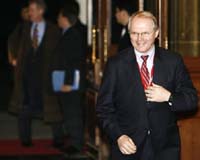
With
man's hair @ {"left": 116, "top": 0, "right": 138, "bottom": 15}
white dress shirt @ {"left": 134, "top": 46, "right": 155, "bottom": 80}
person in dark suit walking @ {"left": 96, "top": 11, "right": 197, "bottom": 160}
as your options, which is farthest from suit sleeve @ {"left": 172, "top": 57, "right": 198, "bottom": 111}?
man's hair @ {"left": 116, "top": 0, "right": 138, "bottom": 15}

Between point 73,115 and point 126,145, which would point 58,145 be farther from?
point 126,145

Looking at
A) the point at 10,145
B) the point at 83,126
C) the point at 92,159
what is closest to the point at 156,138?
the point at 92,159

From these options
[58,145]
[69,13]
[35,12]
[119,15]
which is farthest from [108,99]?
[58,145]

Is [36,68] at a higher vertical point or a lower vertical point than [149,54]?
lower

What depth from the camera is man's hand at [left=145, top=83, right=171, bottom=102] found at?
5320 mm

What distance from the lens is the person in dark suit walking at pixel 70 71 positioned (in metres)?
10.3

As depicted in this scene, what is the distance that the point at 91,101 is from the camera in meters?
10.4

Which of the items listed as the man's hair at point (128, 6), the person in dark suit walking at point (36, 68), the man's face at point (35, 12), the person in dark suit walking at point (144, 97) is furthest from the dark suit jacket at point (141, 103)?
the man's face at point (35, 12)

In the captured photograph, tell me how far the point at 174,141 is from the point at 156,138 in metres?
0.15

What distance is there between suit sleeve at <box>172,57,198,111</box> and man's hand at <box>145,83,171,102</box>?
74mm

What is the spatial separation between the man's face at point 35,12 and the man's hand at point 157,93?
19.4ft

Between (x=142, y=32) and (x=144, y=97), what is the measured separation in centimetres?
43

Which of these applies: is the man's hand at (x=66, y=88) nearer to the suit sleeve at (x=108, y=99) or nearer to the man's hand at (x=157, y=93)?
the suit sleeve at (x=108, y=99)

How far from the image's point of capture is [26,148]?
11430 mm
